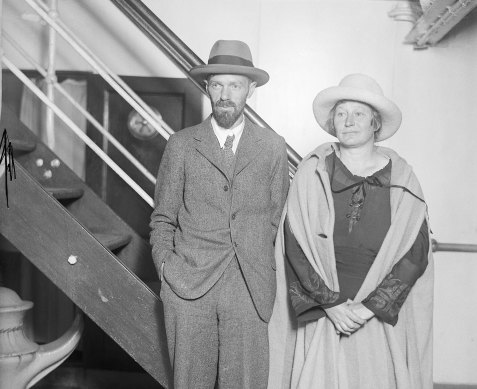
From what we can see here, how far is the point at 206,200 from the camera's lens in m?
2.10

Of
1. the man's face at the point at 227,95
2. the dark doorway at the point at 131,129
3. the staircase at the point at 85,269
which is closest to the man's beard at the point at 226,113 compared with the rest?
the man's face at the point at 227,95

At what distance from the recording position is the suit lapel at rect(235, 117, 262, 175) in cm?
212

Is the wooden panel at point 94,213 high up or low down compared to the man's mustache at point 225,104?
down

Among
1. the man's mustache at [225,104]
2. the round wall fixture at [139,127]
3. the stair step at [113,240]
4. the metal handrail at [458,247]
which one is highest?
the round wall fixture at [139,127]

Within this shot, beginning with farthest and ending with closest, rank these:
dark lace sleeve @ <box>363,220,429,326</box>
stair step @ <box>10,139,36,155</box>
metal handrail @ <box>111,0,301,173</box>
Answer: stair step @ <box>10,139,36,155</box>
metal handrail @ <box>111,0,301,173</box>
dark lace sleeve @ <box>363,220,429,326</box>

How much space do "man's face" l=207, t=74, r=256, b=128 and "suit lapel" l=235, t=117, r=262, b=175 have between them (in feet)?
0.27

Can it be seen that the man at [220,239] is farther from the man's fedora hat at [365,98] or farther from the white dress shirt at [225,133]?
the man's fedora hat at [365,98]

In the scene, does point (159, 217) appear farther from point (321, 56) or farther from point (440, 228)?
point (440, 228)

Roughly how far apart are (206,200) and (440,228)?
6.57 ft

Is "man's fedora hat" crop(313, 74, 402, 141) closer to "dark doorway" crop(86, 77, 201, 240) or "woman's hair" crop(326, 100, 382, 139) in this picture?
"woman's hair" crop(326, 100, 382, 139)

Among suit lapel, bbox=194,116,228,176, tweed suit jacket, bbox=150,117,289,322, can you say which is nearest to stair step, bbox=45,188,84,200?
tweed suit jacket, bbox=150,117,289,322

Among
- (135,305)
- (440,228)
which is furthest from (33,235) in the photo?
(440,228)

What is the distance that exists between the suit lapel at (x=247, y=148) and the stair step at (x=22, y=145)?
42.2 inches

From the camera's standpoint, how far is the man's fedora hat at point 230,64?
2.05 m
